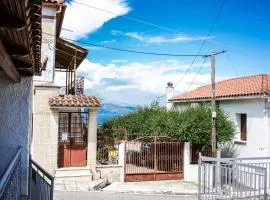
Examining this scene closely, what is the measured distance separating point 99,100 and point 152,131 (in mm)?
3389

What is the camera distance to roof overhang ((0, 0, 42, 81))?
3045 mm

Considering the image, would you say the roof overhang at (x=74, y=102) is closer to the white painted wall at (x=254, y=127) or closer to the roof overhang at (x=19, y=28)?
the white painted wall at (x=254, y=127)

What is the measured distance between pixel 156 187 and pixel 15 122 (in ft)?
32.3

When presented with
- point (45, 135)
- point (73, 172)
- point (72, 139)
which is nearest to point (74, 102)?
point (72, 139)

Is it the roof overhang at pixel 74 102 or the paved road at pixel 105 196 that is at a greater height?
the roof overhang at pixel 74 102

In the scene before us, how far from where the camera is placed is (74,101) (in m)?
16.7

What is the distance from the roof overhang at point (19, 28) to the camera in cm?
304

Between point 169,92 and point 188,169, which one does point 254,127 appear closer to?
point 188,169

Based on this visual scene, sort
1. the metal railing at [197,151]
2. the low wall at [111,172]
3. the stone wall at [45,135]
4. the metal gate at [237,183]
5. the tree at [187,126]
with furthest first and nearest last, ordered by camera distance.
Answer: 1. the metal railing at [197,151]
2. the tree at [187,126]
3. the low wall at [111,172]
4. the stone wall at [45,135]
5. the metal gate at [237,183]

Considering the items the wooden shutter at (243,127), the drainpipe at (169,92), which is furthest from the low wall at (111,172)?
the drainpipe at (169,92)

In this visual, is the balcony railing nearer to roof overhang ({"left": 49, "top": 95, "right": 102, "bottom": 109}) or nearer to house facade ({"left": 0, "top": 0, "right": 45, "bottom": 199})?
roof overhang ({"left": 49, "top": 95, "right": 102, "bottom": 109})

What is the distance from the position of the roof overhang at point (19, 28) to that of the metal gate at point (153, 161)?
11.9 metres

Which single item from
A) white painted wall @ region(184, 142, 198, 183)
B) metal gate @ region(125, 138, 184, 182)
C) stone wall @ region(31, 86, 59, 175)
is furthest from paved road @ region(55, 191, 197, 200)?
white painted wall @ region(184, 142, 198, 183)

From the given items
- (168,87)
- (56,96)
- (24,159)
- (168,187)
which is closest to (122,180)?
(168,187)
